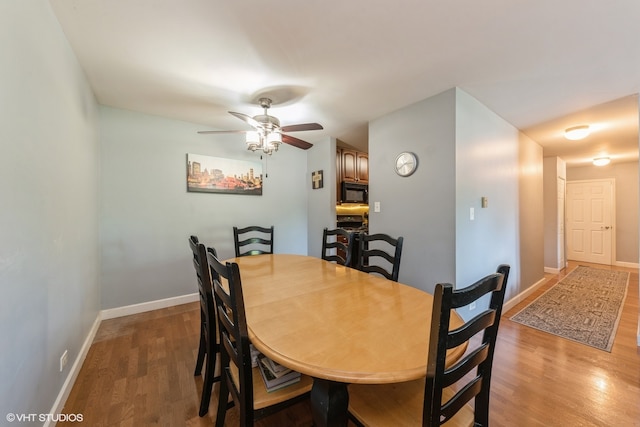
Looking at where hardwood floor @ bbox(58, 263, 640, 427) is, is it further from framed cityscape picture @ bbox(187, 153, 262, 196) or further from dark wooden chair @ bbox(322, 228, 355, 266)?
framed cityscape picture @ bbox(187, 153, 262, 196)

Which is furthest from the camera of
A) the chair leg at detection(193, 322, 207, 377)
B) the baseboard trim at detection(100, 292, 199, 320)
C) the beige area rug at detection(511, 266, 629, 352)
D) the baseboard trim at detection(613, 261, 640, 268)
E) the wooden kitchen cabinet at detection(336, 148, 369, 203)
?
the baseboard trim at detection(613, 261, 640, 268)

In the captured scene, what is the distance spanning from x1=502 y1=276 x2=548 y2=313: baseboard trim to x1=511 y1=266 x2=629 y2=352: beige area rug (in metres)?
0.13

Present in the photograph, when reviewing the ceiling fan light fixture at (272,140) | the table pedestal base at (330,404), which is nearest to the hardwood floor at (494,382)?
the table pedestal base at (330,404)

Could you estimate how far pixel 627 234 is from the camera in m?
5.44

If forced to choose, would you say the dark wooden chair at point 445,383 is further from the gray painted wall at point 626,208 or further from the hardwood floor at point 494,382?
the gray painted wall at point 626,208

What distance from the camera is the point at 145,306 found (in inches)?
117

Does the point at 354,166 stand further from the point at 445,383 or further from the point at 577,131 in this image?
the point at 445,383

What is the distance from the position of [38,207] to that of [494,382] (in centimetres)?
315

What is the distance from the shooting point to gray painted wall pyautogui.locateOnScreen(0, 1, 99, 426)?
1053 mm

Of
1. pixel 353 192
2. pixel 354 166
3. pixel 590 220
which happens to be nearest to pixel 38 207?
pixel 353 192

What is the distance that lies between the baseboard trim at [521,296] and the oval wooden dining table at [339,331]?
257cm

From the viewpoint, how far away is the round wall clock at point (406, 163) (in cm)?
265

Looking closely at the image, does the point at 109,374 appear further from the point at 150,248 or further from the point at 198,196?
the point at 198,196

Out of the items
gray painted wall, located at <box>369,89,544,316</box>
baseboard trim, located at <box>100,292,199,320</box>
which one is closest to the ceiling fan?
gray painted wall, located at <box>369,89,544,316</box>
